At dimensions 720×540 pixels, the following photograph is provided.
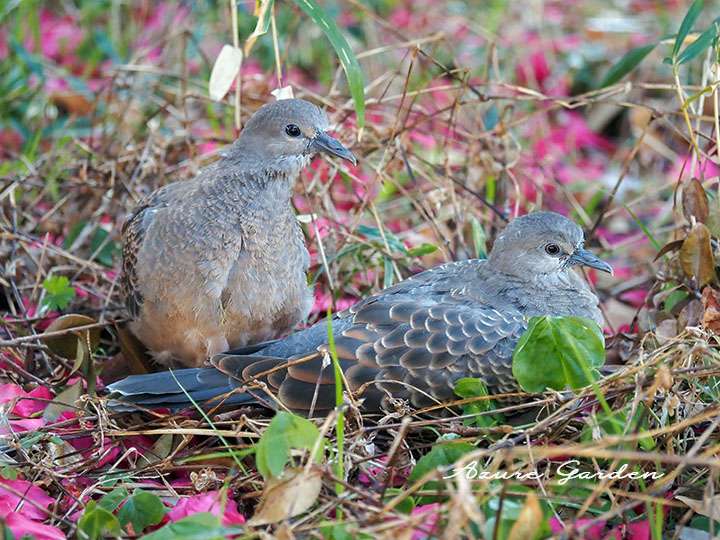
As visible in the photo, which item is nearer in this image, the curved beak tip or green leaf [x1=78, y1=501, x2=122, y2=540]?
green leaf [x1=78, y1=501, x2=122, y2=540]

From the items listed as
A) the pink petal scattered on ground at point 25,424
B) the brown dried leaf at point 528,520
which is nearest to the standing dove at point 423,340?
the pink petal scattered on ground at point 25,424

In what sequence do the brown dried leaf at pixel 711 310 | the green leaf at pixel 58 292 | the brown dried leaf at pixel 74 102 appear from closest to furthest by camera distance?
the brown dried leaf at pixel 711 310 → the green leaf at pixel 58 292 → the brown dried leaf at pixel 74 102

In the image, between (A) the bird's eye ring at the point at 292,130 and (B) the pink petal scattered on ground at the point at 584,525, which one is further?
(A) the bird's eye ring at the point at 292,130

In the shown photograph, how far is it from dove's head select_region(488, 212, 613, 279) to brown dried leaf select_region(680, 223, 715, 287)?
240 millimetres

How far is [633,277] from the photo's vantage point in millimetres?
4387

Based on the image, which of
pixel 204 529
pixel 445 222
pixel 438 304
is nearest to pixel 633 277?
pixel 445 222

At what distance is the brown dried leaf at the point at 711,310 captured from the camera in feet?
9.46

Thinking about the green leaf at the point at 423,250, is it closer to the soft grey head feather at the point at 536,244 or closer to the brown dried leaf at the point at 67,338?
the soft grey head feather at the point at 536,244

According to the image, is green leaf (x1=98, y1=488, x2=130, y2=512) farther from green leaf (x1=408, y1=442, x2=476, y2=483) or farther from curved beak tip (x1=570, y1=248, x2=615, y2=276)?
curved beak tip (x1=570, y1=248, x2=615, y2=276)

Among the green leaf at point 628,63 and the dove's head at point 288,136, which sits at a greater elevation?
the green leaf at point 628,63

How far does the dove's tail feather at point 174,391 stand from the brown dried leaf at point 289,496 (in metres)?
0.74

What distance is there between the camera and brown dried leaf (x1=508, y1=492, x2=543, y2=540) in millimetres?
2016

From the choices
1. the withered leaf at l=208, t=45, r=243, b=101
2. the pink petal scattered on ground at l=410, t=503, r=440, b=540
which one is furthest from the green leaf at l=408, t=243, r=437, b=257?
the pink petal scattered on ground at l=410, t=503, r=440, b=540

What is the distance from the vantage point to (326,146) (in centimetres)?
327
